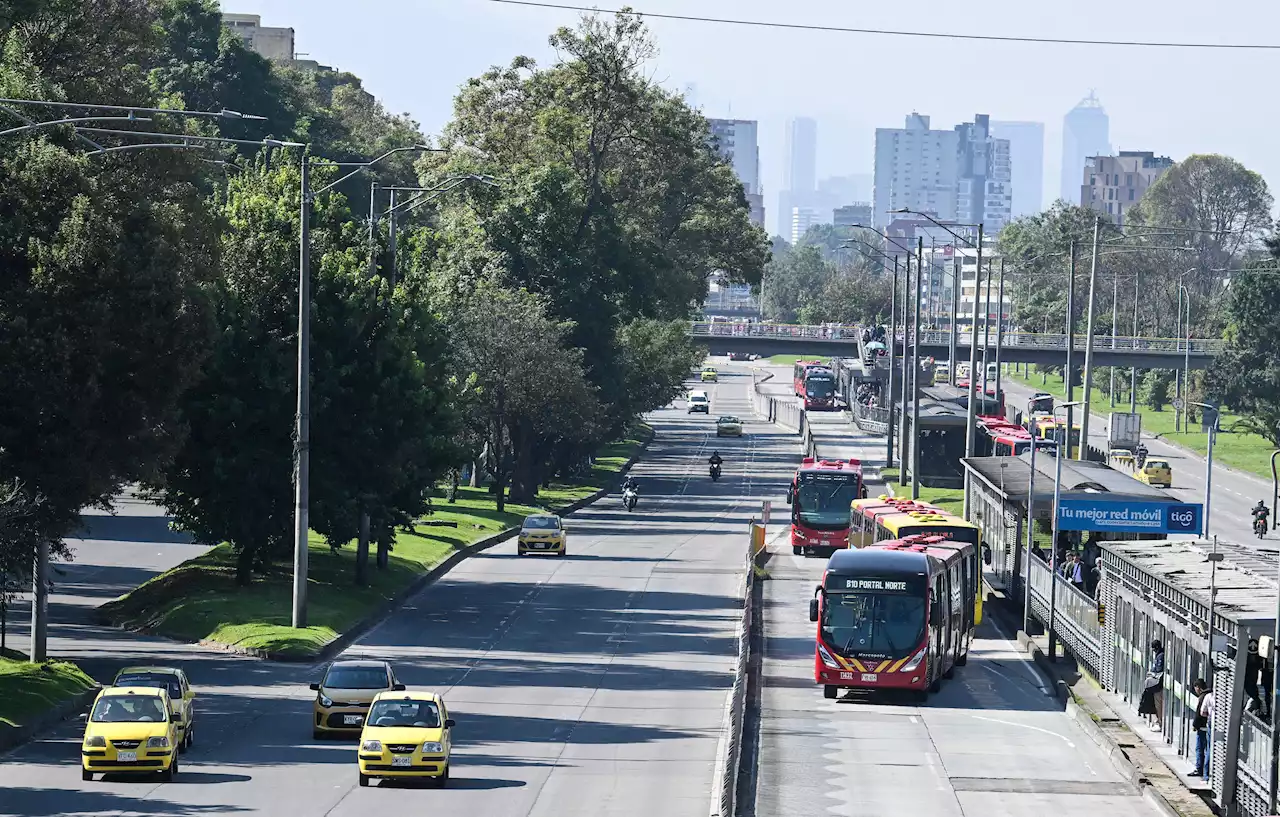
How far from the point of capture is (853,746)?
33.8 meters

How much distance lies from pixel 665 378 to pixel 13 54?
65.1 metres

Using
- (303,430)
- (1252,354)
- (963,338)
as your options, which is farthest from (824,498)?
(963,338)

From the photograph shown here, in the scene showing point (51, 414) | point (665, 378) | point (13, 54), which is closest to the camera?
point (51, 414)

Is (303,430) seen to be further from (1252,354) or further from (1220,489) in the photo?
(1252,354)

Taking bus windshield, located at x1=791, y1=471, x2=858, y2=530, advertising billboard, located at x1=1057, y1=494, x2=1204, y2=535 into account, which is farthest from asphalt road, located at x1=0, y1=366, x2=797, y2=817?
advertising billboard, located at x1=1057, y1=494, x2=1204, y2=535

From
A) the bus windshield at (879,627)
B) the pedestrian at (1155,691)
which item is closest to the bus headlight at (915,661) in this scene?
the bus windshield at (879,627)

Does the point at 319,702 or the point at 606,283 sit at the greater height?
the point at 606,283

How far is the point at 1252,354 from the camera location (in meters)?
122

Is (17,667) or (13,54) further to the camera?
(13,54)

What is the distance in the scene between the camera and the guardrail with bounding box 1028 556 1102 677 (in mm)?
40875

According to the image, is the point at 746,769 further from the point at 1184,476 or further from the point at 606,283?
the point at 1184,476

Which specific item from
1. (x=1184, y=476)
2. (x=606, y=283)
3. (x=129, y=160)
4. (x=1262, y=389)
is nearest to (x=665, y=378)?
(x=606, y=283)

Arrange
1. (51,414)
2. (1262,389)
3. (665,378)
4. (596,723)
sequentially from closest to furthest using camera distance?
(596,723) → (51,414) → (665,378) → (1262,389)

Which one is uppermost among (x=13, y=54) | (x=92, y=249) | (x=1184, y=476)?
(x=13, y=54)
